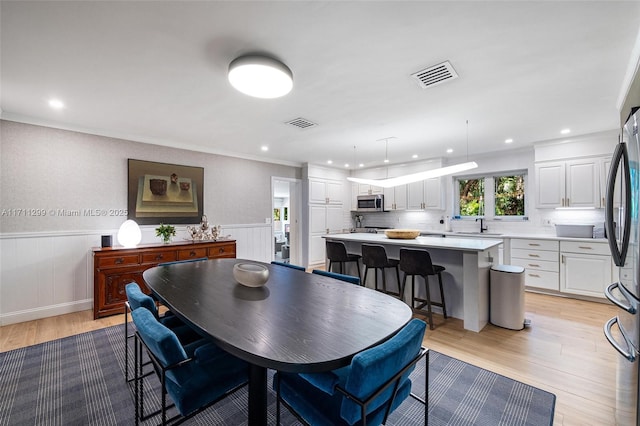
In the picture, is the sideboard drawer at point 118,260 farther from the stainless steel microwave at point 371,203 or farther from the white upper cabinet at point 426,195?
the white upper cabinet at point 426,195

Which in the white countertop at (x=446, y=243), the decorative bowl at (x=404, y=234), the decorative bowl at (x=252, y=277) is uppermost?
the decorative bowl at (x=404, y=234)

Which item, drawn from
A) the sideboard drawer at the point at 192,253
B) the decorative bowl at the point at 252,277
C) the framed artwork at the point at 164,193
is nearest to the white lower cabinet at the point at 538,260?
the decorative bowl at the point at 252,277

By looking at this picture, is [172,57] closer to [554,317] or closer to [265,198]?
[265,198]

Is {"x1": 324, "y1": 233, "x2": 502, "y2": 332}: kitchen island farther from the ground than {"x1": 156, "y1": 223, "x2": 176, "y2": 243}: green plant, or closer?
closer

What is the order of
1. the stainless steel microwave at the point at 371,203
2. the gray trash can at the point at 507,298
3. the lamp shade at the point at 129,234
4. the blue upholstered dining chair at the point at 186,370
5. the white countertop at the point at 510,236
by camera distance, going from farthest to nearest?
the stainless steel microwave at the point at 371,203, the white countertop at the point at 510,236, the lamp shade at the point at 129,234, the gray trash can at the point at 507,298, the blue upholstered dining chair at the point at 186,370

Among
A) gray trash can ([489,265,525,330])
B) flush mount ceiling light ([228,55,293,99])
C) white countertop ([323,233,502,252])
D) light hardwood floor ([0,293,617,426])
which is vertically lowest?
light hardwood floor ([0,293,617,426])

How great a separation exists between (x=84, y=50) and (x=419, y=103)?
2930 millimetres

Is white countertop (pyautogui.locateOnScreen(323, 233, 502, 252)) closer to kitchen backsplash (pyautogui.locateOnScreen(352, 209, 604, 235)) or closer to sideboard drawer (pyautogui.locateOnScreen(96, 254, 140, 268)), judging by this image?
kitchen backsplash (pyautogui.locateOnScreen(352, 209, 604, 235))

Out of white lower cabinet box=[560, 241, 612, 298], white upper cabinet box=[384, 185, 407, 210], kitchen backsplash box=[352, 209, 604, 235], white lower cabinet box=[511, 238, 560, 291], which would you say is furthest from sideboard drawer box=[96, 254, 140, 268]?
white lower cabinet box=[560, 241, 612, 298]

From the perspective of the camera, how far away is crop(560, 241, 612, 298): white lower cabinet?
3760 millimetres

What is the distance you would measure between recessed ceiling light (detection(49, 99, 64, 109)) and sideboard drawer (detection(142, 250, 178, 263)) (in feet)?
6.31

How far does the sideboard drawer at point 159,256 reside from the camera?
3.69 meters

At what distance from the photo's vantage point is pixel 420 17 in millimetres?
1640

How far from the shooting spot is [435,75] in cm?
230
